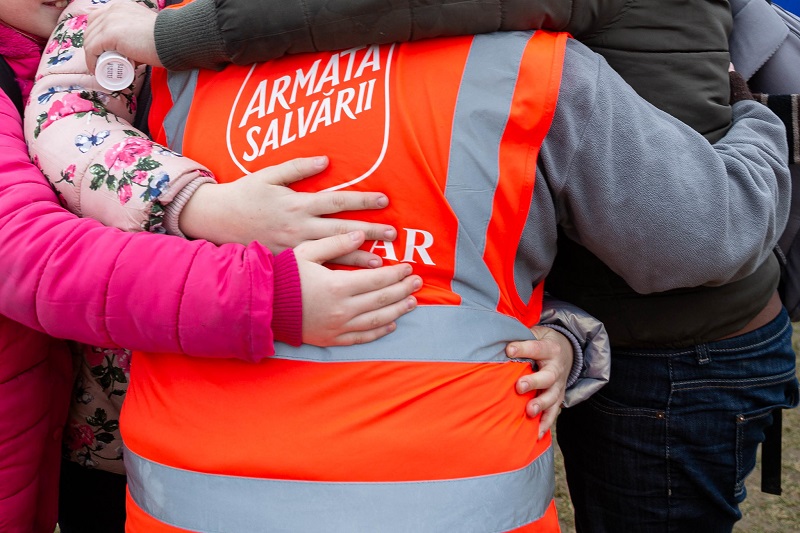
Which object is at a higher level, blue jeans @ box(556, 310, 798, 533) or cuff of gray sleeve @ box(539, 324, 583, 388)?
cuff of gray sleeve @ box(539, 324, 583, 388)

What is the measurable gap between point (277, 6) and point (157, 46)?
0.28m

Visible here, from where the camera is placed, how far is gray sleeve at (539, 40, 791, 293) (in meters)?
1.31

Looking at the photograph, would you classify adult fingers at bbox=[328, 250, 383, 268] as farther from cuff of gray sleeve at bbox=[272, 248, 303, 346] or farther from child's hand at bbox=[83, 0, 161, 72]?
child's hand at bbox=[83, 0, 161, 72]

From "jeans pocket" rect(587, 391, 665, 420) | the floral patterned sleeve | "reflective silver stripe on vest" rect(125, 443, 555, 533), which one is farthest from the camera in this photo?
"jeans pocket" rect(587, 391, 665, 420)

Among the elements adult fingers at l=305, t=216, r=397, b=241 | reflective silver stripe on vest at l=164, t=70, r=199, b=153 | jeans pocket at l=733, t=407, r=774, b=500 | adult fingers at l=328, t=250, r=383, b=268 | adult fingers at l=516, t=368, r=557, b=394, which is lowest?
jeans pocket at l=733, t=407, r=774, b=500

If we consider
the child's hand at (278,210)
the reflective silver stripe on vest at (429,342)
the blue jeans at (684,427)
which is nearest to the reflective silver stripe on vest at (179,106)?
the child's hand at (278,210)

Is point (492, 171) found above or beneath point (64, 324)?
above

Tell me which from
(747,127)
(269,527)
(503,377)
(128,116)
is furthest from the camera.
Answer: (128,116)

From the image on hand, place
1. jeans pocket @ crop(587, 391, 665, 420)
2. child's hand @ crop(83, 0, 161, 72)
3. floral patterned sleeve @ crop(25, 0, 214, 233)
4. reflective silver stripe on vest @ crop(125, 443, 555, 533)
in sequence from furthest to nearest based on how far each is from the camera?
jeans pocket @ crop(587, 391, 665, 420)
child's hand @ crop(83, 0, 161, 72)
floral patterned sleeve @ crop(25, 0, 214, 233)
reflective silver stripe on vest @ crop(125, 443, 555, 533)

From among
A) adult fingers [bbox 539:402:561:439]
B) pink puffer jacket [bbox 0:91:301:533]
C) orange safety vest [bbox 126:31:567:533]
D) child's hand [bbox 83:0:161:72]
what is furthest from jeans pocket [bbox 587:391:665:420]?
child's hand [bbox 83:0:161:72]

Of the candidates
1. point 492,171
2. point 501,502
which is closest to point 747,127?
point 492,171

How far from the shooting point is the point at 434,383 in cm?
130

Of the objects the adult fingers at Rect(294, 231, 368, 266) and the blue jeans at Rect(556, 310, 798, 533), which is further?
the blue jeans at Rect(556, 310, 798, 533)

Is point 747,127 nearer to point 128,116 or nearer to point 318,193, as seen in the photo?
point 318,193
